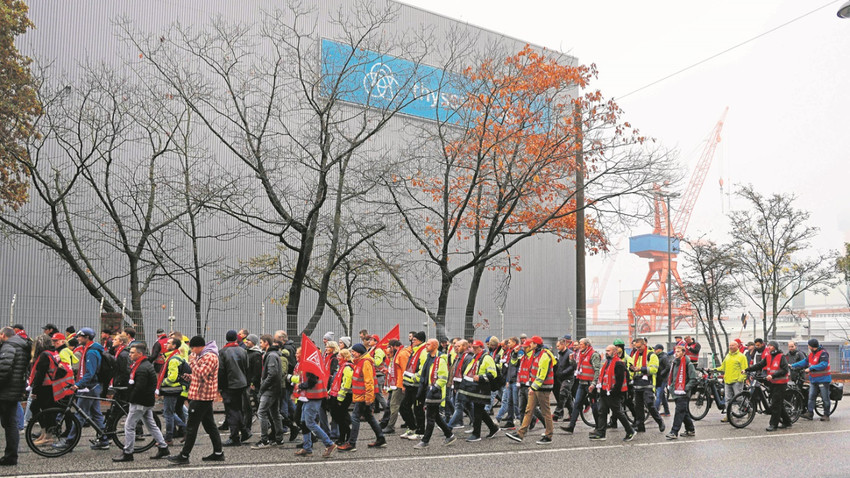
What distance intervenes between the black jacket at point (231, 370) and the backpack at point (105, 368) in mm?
2029

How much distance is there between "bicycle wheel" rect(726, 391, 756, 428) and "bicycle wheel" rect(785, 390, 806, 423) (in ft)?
3.61

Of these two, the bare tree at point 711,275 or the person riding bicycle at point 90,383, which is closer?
the person riding bicycle at point 90,383

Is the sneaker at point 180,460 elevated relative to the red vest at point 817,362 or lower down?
lower down

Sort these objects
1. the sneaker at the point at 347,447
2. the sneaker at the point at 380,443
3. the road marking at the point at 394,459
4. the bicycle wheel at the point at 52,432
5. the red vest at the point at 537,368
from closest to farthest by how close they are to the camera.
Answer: the road marking at the point at 394,459 < the bicycle wheel at the point at 52,432 < the sneaker at the point at 347,447 < the sneaker at the point at 380,443 < the red vest at the point at 537,368

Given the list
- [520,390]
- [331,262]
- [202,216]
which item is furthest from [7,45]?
[520,390]

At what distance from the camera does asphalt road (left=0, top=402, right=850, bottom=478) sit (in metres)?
9.86

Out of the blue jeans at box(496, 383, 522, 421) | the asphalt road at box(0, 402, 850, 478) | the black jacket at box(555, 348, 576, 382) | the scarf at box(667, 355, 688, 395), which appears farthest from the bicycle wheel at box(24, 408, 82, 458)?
the scarf at box(667, 355, 688, 395)

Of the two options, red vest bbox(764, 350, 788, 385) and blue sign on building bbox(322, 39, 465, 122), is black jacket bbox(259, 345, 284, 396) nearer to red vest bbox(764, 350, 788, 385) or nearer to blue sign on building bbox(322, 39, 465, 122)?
red vest bbox(764, 350, 788, 385)

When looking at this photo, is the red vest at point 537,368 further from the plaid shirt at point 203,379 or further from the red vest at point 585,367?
the plaid shirt at point 203,379

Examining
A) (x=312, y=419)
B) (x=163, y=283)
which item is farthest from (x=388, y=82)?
(x=312, y=419)

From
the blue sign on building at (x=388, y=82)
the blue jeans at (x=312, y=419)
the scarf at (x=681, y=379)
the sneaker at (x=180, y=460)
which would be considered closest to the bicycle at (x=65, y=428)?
the sneaker at (x=180, y=460)

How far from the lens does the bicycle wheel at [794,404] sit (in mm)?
16391

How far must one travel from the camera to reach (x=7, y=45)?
23.0m

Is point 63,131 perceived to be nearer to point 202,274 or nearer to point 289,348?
point 202,274
